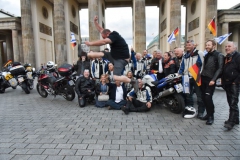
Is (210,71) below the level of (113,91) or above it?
above

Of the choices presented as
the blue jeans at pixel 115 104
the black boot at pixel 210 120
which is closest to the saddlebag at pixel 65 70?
the blue jeans at pixel 115 104

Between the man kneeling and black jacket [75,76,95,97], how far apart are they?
1782mm

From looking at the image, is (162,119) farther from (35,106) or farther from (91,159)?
(35,106)

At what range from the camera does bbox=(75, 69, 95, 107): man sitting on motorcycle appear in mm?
6527

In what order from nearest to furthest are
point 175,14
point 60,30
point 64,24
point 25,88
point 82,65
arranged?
point 82,65, point 25,88, point 175,14, point 60,30, point 64,24

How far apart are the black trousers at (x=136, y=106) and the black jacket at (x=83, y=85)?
179cm

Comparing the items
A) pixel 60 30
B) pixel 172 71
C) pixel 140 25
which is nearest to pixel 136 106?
pixel 172 71

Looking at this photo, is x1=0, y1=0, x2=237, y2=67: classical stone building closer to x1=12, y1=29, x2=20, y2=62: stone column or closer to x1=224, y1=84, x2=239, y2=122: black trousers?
x1=12, y1=29, x2=20, y2=62: stone column

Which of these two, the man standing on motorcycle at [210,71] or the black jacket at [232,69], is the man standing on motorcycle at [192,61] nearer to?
the man standing on motorcycle at [210,71]

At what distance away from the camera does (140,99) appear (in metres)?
5.64

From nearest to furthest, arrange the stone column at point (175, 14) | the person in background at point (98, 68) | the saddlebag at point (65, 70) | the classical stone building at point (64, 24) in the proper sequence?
the saddlebag at point (65, 70)
the person in background at point (98, 68)
the classical stone building at point (64, 24)
the stone column at point (175, 14)

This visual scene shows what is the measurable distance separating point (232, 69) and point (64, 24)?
906 inches

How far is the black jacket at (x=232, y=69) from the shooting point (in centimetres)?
394

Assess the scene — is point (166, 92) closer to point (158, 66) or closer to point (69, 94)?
point (158, 66)
